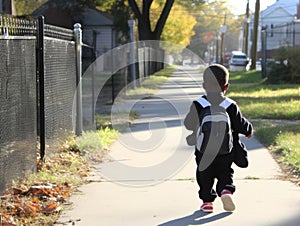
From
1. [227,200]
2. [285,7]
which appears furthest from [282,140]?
[285,7]

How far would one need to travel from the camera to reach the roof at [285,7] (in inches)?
4048

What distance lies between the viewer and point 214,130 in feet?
19.9

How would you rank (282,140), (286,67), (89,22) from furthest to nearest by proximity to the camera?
1. (89,22)
2. (286,67)
3. (282,140)

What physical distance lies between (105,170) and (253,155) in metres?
2.53

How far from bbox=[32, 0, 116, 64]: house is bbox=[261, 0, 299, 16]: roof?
5376 cm

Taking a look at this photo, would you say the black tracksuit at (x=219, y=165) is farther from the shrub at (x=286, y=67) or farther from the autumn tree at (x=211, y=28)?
the autumn tree at (x=211, y=28)

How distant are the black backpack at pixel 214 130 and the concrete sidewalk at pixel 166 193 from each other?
0.65 meters

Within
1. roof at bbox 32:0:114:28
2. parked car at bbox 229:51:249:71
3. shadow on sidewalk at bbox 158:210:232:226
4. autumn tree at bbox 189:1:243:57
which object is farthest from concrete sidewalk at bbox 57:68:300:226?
autumn tree at bbox 189:1:243:57

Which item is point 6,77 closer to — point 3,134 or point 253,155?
point 3,134

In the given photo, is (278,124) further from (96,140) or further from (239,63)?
(239,63)

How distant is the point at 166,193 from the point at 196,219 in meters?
1.15

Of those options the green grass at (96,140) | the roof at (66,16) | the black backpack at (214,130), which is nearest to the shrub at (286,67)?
the green grass at (96,140)

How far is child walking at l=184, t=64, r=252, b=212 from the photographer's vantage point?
6.12 metres

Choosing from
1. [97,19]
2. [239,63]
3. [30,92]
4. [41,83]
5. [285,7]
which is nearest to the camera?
[30,92]
